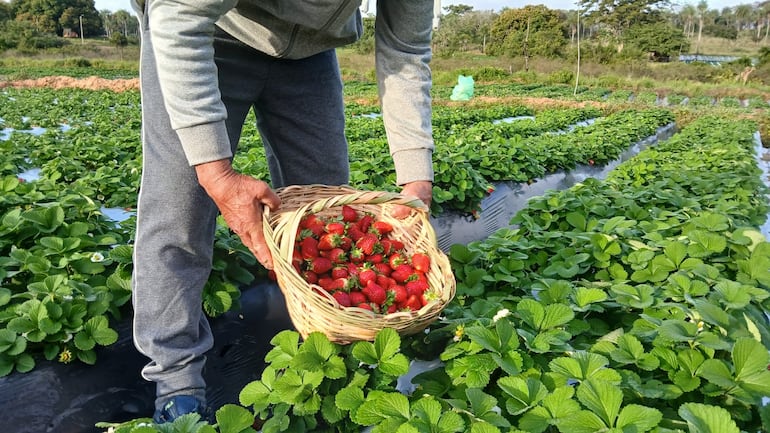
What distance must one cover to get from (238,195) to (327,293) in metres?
0.35

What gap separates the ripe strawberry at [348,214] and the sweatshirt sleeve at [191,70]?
1.52 feet

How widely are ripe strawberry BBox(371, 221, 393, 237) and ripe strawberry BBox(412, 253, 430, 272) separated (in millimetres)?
183

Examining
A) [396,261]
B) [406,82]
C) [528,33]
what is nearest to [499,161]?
[406,82]

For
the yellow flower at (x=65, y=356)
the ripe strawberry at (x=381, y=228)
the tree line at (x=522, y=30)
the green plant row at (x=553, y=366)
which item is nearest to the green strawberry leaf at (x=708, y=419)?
the green plant row at (x=553, y=366)

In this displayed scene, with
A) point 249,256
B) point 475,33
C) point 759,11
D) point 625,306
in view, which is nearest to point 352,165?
point 249,256

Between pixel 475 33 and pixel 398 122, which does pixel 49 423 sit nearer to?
pixel 398 122

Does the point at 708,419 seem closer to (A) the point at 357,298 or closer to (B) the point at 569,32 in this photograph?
(A) the point at 357,298

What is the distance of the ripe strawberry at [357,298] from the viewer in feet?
4.77

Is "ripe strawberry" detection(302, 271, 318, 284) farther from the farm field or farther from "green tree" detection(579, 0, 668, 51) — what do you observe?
"green tree" detection(579, 0, 668, 51)

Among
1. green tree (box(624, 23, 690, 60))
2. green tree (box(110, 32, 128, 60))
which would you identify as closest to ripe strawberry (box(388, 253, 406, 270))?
green tree (box(624, 23, 690, 60))

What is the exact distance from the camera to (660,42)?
43250 mm

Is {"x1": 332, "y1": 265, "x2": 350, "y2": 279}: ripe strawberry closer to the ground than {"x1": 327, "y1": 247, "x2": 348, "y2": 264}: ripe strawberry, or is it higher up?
closer to the ground

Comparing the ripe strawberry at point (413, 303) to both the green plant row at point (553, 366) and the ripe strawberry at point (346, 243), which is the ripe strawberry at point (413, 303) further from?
the ripe strawberry at point (346, 243)

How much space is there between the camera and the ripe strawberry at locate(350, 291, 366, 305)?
1454 millimetres
